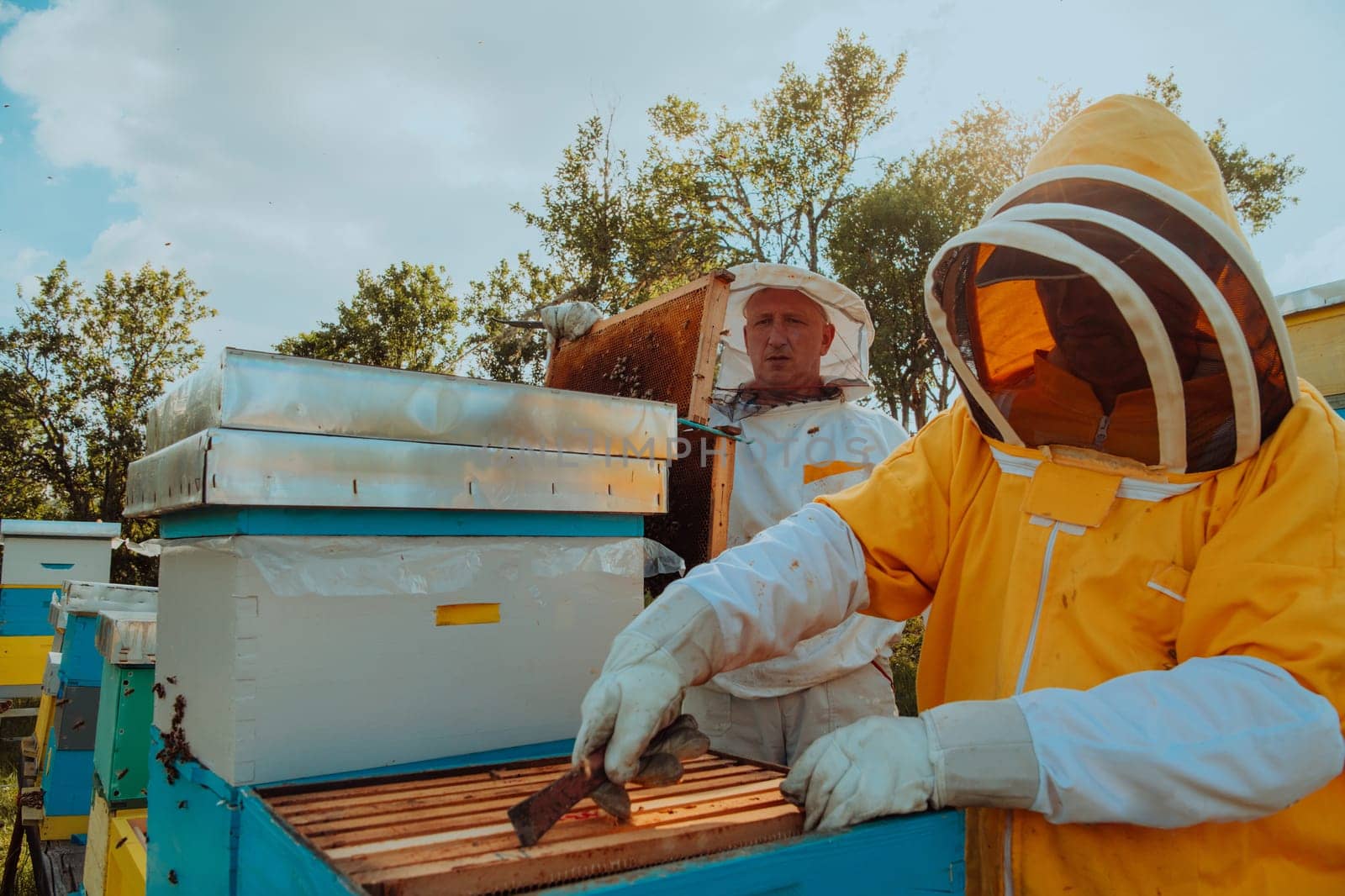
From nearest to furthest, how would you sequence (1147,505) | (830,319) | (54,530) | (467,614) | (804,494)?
(1147,505) → (467,614) → (804,494) → (830,319) → (54,530)

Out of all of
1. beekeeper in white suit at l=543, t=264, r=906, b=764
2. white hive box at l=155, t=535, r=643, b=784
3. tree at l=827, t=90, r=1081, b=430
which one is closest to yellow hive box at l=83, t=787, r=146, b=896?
white hive box at l=155, t=535, r=643, b=784

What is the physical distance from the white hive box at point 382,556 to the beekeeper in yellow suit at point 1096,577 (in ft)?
1.18

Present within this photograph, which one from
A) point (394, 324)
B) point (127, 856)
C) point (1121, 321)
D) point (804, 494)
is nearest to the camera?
point (1121, 321)

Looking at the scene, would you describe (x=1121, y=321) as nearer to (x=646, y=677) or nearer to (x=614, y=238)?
(x=646, y=677)

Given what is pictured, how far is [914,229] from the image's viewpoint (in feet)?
43.6

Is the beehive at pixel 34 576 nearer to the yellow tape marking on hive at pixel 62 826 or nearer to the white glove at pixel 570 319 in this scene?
the yellow tape marking on hive at pixel 62 826

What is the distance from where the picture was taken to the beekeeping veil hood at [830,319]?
320 centimetres

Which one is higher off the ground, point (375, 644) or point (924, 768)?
point (375, 644)

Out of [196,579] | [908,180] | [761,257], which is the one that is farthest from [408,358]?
[196,579]

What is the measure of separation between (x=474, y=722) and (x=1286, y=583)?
140cm

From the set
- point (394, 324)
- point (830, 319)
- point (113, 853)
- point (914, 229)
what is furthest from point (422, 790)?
point (394, 324)

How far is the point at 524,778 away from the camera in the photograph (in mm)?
1498

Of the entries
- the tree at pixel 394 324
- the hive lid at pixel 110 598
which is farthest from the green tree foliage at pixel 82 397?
the hive lid at pixel 110 598

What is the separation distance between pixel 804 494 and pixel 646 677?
1.67m
